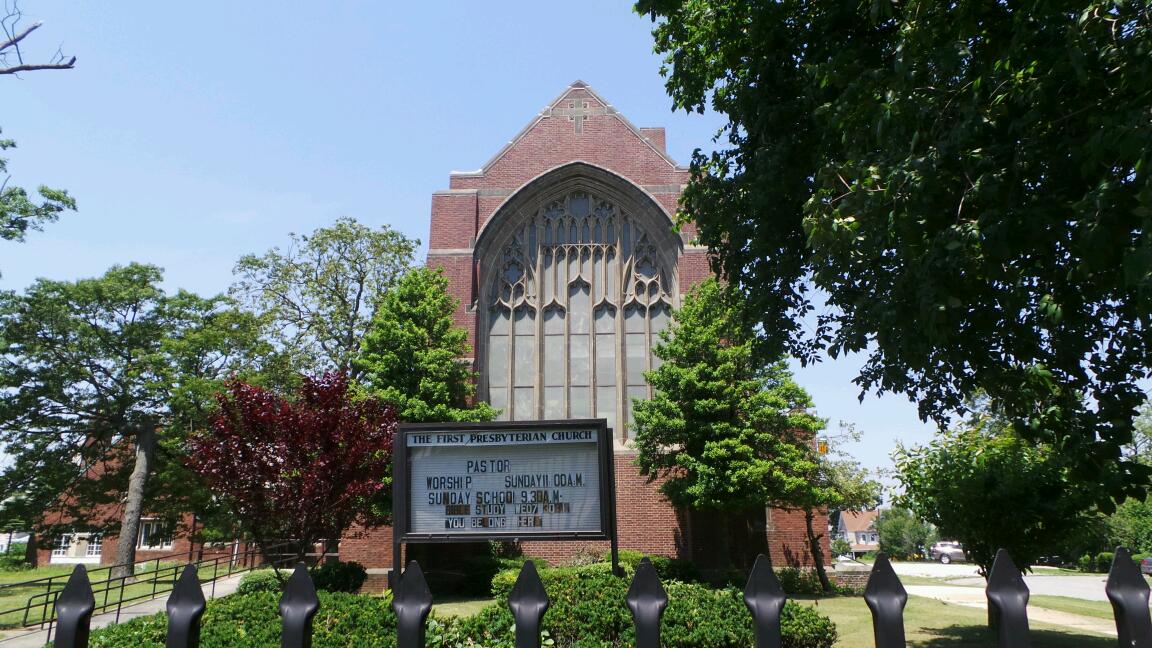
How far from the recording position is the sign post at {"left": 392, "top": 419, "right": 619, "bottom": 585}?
9438mm

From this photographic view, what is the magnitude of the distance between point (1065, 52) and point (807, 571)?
67.5 feet

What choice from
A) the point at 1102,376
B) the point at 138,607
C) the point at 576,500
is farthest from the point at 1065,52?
the point at 138,607

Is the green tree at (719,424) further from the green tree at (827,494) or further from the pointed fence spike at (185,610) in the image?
the pointed fence spike at (185,610)

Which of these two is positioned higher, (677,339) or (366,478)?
(677,339)

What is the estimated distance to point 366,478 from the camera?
14.7 metres

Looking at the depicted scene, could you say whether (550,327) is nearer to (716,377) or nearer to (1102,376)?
(716,377)

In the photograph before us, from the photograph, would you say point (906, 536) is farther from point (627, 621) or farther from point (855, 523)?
point (627, 621)

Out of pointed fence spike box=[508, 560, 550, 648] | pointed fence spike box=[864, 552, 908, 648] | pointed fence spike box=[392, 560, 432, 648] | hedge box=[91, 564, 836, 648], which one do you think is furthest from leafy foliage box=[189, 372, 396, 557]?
pointed fence spike box=[864, 552, 908, 648]

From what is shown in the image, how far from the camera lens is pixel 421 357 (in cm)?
2291

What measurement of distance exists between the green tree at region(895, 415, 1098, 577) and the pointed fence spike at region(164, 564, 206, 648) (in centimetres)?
1324

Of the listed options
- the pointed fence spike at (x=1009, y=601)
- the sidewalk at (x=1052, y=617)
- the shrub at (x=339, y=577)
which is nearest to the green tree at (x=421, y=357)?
the shrub at (x=339, y=577)

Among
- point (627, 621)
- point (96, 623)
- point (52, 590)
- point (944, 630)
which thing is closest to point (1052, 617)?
point (944, 630)

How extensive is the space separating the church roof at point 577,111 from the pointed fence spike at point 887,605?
26856 mm

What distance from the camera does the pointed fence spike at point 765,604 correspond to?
2311mm
